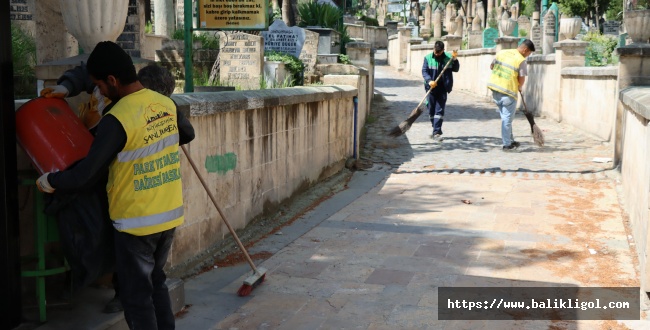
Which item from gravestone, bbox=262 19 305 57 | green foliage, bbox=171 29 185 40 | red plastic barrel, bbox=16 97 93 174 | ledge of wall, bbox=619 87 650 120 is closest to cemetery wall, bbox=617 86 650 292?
ledge of wall, bbox=619 87 650 120

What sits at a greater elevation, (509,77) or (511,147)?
(509,77)

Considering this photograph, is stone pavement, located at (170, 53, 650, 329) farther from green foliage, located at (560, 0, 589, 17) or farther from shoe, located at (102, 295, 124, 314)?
green foliage, located at (560, 0, 589, 17)

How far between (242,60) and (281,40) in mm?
1629

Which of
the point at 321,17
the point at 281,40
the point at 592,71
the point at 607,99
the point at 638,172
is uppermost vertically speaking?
the point at 321,17

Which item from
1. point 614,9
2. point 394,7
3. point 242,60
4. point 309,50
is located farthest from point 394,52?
point 394,7

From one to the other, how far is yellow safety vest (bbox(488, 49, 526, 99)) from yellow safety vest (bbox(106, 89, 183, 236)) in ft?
31.3

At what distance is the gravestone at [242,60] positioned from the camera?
12.2 meters

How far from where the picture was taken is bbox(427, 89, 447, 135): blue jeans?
14008mm

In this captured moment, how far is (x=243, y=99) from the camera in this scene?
7.01m

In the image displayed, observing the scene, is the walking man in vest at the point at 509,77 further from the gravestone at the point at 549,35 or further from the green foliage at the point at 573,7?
the green foliage at the point at 573,7

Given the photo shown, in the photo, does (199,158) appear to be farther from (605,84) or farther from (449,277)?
(605,84)

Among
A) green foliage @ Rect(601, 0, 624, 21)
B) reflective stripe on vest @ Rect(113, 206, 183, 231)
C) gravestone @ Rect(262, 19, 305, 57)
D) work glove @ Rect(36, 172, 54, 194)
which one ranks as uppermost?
green foliage @ Rect(601, 0, 624, 21)

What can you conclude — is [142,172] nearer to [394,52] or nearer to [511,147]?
[511,147]

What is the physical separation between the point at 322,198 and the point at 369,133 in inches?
230
